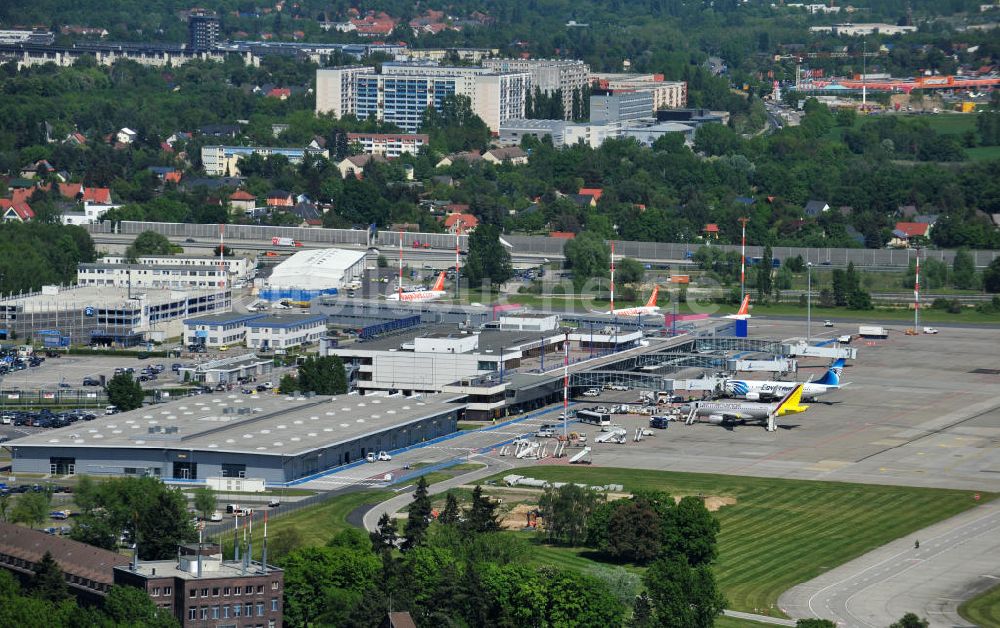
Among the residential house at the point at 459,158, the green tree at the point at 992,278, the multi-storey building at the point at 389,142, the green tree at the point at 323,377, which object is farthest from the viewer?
the multi-storey building at the point at 389,142

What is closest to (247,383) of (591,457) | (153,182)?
(591,457)

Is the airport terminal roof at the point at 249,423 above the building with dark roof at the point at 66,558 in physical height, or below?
above

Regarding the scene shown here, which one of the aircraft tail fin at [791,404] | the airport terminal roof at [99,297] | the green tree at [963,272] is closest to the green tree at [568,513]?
the aircraft tail fin at [791,404]

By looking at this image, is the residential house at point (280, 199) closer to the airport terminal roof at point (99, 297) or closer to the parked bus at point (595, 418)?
the airport terminal roof at point (99, 297)

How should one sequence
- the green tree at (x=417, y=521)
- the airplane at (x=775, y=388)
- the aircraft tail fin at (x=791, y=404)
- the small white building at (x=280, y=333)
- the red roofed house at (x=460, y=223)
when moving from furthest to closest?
1. the red roofed house at (x=460, y=223)
2. the small white building at (x=280, y=333)
3. the airplane at (x=775, y=388)
4. the aircraft tail fin at (x=791, y=404)
5. the green tree at (x=417, y=521)

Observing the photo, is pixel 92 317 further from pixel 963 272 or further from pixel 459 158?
pixel 459 158

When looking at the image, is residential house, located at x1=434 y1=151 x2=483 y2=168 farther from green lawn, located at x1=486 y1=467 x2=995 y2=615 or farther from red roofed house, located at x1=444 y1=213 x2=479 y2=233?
green lawn, located at x1=486 y1=467 x2=995 y2=615
